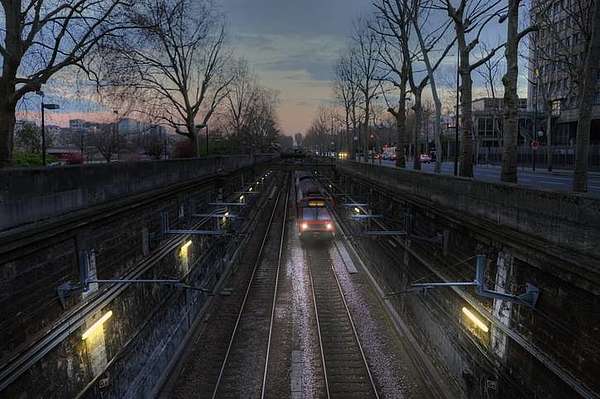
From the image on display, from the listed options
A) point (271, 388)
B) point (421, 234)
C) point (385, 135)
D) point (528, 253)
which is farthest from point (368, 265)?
point (385, 135)

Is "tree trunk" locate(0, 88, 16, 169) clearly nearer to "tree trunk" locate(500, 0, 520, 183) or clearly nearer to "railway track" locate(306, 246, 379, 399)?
"railway track" locate(306, 246, 379, 399)

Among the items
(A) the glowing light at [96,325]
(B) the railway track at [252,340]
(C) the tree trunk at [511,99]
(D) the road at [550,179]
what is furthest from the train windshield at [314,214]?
(A) the glowing light at [96,325]

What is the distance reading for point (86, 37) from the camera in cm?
1758

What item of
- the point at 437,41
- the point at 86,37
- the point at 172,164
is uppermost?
the point at 437,41

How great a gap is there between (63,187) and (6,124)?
6.83 metres

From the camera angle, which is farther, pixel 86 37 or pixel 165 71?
pixel 165 71

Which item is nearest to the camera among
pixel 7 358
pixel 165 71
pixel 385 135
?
pixel 7 358

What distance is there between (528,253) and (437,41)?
2257cm

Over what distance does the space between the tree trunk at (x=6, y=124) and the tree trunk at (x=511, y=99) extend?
621 inches

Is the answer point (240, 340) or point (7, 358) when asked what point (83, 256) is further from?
point (240, 340)

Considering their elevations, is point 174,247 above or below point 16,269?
below

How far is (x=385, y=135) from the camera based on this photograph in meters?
169

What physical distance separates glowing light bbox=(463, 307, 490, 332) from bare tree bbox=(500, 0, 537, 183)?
542cm

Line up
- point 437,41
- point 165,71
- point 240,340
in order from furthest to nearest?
point 165,71 < point 437,41 < point 240,340
